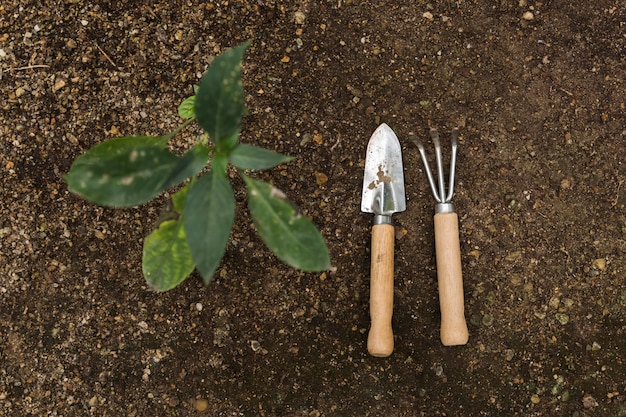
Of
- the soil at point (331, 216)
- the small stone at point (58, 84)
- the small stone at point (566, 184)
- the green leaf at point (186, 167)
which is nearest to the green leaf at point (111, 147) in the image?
the green leaf at point (186, 167)

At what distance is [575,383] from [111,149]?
4.03ft

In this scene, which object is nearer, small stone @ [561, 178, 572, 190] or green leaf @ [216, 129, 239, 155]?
green leaf @ [216, 129, 239, 155]

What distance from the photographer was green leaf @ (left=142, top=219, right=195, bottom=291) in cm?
117

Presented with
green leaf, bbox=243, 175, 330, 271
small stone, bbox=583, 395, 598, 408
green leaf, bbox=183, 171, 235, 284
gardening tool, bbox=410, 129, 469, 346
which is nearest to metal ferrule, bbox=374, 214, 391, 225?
gardening tool, bbox=410, 129, 469, 346

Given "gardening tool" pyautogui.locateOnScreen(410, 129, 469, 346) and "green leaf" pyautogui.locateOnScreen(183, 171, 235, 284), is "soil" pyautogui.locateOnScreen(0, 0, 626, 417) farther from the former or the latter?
"green leaf" pyautogui.locateOnScreen(183, 171, 235, 284)

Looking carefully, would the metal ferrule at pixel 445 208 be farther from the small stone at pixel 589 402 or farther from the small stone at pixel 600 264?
the small stone at pixel 589 402

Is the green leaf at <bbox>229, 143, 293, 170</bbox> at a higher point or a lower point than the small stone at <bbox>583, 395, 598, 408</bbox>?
higher

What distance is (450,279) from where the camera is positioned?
1.42 m

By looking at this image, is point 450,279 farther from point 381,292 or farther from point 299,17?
point 299,17

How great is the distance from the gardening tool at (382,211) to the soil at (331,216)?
46 millimetres

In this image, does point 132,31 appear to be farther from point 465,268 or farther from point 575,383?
point 575,383

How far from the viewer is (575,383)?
1.49 meters

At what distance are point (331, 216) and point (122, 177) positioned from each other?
0.66 metres

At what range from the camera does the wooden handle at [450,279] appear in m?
1.42
